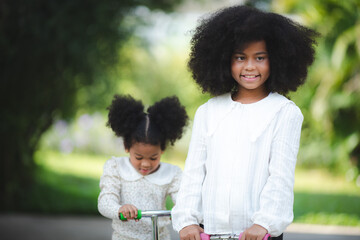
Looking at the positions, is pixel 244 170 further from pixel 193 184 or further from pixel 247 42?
pixel 247 42

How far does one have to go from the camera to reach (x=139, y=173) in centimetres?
296

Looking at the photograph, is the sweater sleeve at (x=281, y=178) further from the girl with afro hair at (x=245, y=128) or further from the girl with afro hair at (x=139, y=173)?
the girl with afro hair at (x=139, y=173)

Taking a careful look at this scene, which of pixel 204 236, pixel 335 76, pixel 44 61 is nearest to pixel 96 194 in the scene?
pixel 44 61

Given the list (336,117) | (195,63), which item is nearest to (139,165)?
(195,63)

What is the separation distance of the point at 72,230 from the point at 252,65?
4.66 metres

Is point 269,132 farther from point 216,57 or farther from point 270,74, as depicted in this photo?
point 216,57

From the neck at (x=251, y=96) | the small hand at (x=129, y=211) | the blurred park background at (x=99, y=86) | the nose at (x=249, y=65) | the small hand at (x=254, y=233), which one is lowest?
the small hand at (x=254, y=233)

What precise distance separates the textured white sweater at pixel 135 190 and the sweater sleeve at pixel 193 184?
0.59 metres

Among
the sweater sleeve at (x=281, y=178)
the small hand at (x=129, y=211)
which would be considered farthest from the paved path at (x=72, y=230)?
the sweater sleeve at (x=281, y=178)

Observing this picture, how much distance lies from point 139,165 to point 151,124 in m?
0.28

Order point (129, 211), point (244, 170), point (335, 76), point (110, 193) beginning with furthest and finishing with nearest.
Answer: point (335, 76) < point (110, 193) < point (129, 211) < point (244, 170)

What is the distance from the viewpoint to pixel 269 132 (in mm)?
2203

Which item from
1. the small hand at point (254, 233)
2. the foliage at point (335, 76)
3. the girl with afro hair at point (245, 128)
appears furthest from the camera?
the foliage at point (335, 76)

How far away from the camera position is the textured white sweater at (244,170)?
83.7 inches
